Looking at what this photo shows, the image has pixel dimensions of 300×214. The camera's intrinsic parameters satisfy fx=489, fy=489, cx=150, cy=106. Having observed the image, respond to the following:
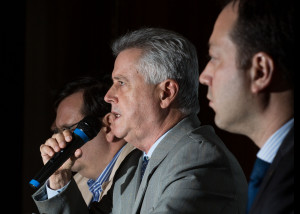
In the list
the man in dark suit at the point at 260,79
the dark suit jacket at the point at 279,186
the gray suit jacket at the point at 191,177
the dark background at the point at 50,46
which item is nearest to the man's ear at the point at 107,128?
the gray suit jacket at the point at 191,177

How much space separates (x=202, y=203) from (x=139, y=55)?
2.39ft

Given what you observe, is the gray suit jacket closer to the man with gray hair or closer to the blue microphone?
the man with gray hair

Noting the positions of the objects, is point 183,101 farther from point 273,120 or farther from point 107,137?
point 273,120

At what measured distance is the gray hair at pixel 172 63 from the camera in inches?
Result: 79.5

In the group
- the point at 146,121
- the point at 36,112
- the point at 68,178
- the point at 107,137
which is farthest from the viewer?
the point at 36,112

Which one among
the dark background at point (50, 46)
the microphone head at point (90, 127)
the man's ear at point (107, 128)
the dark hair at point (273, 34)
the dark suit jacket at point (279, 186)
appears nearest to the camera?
the dark suit jacket at point (279, 186)

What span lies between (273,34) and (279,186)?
1.20ft

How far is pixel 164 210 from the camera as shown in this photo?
1.61m

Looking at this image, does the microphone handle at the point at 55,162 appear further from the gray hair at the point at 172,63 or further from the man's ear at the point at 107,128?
the man's ear at the point at 107,128

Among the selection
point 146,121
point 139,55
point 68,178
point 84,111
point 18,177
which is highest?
point 139,55

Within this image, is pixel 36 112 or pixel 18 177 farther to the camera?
pixel 36 112

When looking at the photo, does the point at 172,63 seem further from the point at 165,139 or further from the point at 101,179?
the point at 101,179

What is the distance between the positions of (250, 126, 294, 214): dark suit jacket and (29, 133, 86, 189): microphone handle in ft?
3.21

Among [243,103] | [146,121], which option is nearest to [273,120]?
[243,103]
